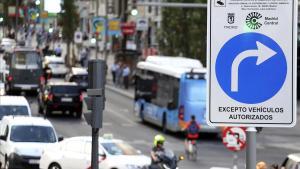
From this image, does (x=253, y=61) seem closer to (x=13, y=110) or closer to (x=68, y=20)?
(x=13, y=110)

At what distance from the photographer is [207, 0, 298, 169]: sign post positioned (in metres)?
5.21

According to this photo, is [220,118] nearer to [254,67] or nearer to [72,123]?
[254,67]

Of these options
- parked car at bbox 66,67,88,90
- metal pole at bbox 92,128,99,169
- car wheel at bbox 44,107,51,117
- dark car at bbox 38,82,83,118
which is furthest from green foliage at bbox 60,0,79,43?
metal pole at bbox 92,128,99,169

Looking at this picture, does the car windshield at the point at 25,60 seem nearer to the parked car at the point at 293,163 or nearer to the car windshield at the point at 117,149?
the car windshield at the point at 117,149

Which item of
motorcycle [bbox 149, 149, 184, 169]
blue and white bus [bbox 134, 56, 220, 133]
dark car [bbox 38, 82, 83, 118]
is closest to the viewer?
motorcycle [bbox 149, 149, 184, 169]

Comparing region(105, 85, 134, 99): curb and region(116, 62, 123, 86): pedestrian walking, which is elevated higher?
region(116, 62, 123, 86): pedestrian walking

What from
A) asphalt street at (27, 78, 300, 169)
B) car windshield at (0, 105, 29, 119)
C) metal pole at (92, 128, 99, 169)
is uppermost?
metal pole at (92, 128, 99, 169)

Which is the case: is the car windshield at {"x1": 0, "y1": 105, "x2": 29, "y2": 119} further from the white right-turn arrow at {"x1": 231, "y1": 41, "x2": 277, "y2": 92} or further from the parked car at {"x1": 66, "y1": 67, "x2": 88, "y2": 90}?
the white right-turn arrow at {"x1": 231, "y1": 41, "x2": 277, "y2": 92}

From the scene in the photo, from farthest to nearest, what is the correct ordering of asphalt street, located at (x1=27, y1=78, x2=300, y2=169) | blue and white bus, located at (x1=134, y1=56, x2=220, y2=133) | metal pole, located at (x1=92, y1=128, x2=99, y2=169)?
blue and white bus, located at (x1=134, y1=56, x2=220, y2=133), asphalt street, located at (x1=27, y1=78, x2=300, y2=169), metal pole, located at (x1=92, y1=128, x2=99, y2=169)

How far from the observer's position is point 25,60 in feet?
166

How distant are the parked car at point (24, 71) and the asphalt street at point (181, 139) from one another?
13.5 feet

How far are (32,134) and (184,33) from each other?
25073mm

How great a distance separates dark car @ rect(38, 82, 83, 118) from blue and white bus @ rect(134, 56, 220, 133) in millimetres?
2844

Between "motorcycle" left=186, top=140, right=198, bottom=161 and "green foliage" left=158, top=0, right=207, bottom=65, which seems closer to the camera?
"motorcycle" left=186, top=140, right=198, bottom=161
